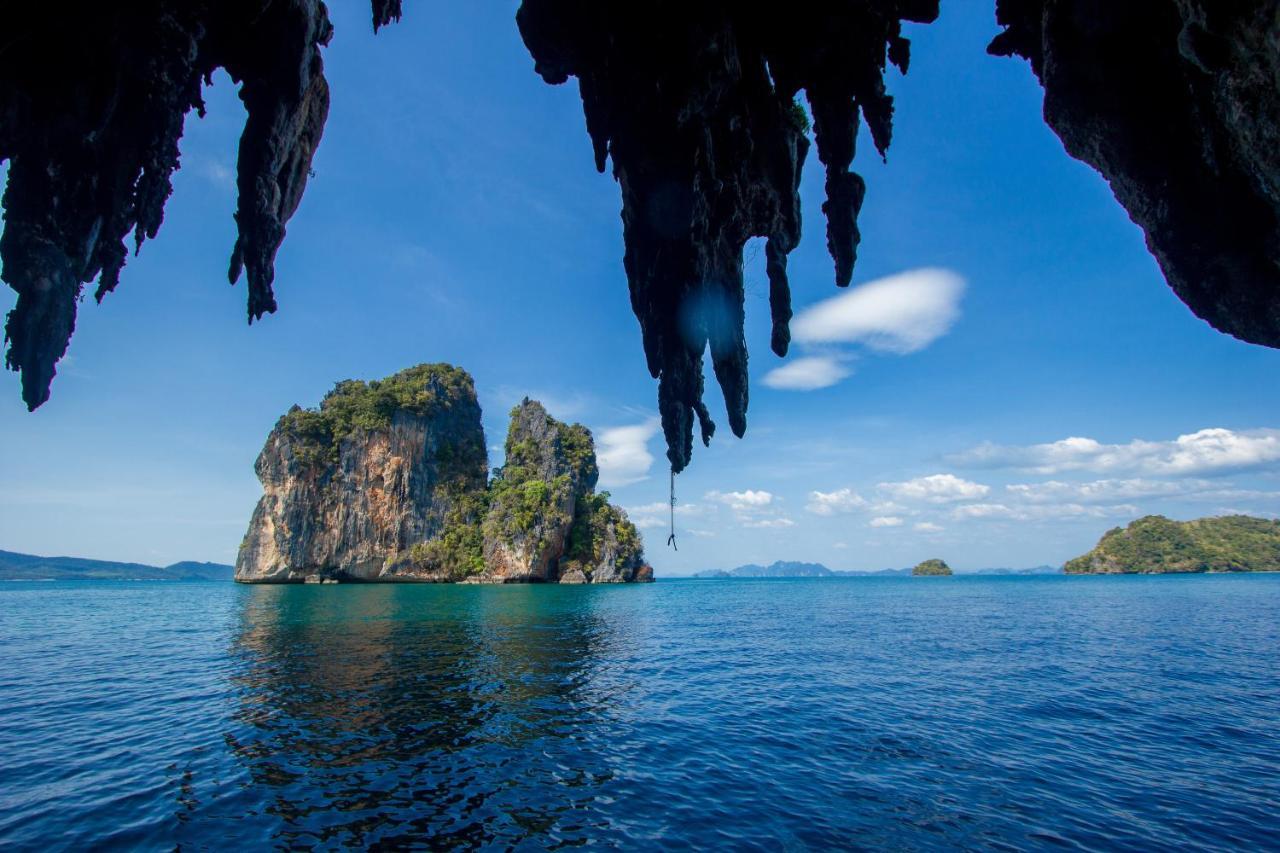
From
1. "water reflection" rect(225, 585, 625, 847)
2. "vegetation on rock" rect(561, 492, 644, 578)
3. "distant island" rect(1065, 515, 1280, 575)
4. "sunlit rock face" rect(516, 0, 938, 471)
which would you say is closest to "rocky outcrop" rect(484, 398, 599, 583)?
"vegetation on rock" rect(561, 492, 644, 578)

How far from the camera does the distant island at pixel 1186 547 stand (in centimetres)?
15375

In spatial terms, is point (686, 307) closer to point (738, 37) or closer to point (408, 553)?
point (738, 37)

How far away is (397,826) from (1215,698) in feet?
77.5

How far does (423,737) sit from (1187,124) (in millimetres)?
17787

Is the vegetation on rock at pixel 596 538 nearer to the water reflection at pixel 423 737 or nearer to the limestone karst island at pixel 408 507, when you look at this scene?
the limestone karst island at pixel 408 507

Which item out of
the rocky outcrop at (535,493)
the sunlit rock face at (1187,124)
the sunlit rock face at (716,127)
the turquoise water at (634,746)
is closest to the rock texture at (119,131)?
the sunlit rock face at (716,127)

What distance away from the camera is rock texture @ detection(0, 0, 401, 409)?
11477 mm

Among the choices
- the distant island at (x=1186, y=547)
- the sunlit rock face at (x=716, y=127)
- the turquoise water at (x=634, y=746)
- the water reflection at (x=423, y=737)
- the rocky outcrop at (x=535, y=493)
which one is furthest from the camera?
the distant island at (x=1186, y=547)

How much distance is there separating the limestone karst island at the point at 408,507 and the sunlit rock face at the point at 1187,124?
89.2 m

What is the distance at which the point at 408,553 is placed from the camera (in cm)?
9550

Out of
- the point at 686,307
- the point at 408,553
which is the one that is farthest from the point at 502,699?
the point at 408,553

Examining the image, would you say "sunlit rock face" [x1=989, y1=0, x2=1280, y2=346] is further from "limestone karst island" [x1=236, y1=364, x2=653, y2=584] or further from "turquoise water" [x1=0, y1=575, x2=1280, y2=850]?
"limestone karst island" [x1=236, y1=364, x2=653, y2=584]

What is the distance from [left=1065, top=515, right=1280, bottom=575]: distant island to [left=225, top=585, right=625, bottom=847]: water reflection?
210881 millimetres

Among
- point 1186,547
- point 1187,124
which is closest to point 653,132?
point 1187,124
